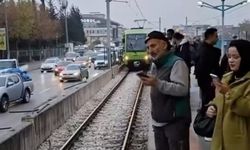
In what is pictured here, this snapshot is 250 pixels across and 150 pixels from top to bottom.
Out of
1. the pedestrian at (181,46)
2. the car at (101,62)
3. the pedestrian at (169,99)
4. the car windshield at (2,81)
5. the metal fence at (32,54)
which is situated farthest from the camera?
the metal fence at (32,54)

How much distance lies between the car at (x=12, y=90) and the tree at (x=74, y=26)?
89.4 m

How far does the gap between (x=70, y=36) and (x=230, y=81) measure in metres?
113

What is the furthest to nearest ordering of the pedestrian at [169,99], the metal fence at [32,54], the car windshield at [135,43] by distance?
the metal fence at [32,54]
the car windshield at [135,43]
the pedestrian at [169,99]

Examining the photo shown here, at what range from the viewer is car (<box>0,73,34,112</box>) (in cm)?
2291

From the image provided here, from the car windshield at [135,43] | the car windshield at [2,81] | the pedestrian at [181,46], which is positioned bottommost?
Answer: the car windshield at [2,81]

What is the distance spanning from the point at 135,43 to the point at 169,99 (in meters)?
42.6

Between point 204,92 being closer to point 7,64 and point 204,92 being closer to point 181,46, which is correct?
point 181,46

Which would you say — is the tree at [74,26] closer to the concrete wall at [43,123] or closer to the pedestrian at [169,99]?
the concrete wall at [43,123]

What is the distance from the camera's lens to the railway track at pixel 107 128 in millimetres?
13484

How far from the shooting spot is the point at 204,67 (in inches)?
355

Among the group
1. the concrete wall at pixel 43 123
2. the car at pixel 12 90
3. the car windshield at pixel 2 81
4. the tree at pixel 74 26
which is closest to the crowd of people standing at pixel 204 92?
the concrete wall at pixel 43 123

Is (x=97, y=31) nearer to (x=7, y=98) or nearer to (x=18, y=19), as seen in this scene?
(x=18, y=19)

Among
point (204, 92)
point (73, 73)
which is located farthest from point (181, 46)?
point (73, 73)

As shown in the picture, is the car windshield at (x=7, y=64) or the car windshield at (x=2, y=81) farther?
the car windshield at (x=7, y=64)
